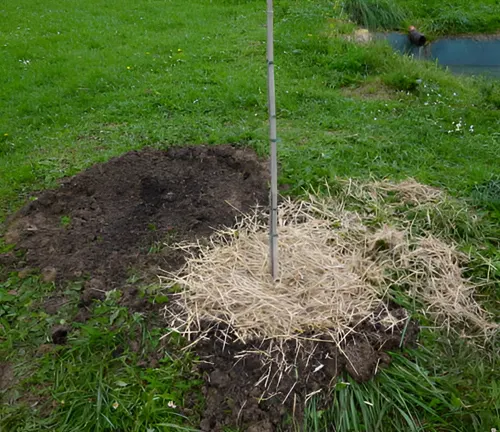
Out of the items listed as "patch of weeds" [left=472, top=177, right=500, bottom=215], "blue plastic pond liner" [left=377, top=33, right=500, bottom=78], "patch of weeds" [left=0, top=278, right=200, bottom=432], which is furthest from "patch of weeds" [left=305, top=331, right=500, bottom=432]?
"blue plastic pond liner" [left=377, top=33, right=500, bottom=78]

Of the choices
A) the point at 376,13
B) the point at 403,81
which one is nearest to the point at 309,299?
the point at 403,81

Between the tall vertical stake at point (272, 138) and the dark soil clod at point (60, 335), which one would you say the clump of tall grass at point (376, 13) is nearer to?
the tall vertical stake at point (272, 138)

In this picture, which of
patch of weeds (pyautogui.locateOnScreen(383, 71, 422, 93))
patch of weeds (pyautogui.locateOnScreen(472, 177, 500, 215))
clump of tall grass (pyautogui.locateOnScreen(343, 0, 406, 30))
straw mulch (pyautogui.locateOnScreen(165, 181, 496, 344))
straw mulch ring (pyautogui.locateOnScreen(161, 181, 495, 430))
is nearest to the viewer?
straw mulch ring (pyautogui.locateOnScreen(161, 181, 495, 430))

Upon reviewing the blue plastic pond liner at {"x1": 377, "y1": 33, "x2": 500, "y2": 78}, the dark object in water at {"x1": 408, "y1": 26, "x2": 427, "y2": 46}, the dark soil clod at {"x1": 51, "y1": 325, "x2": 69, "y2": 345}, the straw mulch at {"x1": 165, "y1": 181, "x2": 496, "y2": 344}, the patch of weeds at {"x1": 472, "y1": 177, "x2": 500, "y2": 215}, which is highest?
the straw mulch at {"x1": 165, "y1": 181, "x2": 496, "y2": 344}

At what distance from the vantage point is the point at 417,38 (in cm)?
969

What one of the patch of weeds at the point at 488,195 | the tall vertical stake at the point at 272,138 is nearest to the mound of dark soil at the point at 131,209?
the tall vertical stake at the point at 272,138

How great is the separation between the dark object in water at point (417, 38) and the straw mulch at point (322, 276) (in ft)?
22.7

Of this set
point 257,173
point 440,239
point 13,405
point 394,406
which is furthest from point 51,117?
point 394,406

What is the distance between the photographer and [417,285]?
3.14 meters

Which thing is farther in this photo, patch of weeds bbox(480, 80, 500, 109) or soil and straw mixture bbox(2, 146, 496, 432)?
patch of weeds bbox(480, 80, 500, 109)

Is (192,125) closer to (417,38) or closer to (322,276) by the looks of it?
(322,276)

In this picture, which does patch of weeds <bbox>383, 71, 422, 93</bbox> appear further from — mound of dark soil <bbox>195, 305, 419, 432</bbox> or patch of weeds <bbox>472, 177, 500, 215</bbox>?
mound of dark soil <bbox>195, 305, 419, 432</bbox>

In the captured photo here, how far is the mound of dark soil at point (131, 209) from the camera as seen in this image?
3447 millimetres

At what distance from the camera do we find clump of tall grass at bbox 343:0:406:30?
9914mm
